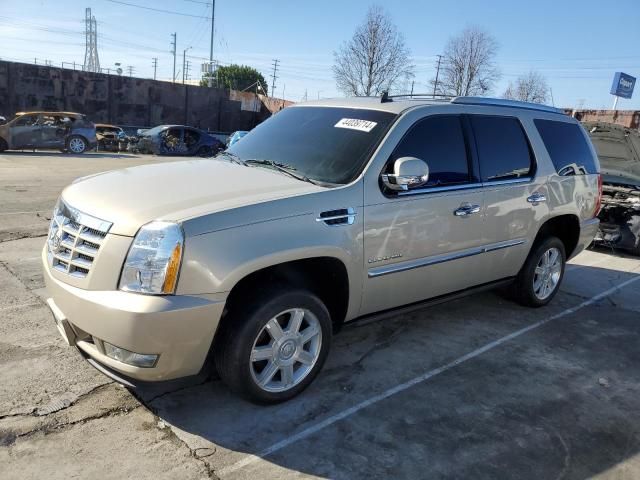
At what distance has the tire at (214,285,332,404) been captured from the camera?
3102mm

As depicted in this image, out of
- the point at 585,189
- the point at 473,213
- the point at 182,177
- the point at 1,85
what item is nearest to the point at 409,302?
the point at 473,213

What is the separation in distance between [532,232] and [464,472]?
9.04ft

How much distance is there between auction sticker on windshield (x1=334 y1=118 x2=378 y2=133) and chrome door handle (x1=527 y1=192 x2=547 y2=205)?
181 cm

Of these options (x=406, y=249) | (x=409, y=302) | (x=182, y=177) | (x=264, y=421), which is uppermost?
(x=182, y=177)

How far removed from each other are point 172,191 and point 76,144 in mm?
19988

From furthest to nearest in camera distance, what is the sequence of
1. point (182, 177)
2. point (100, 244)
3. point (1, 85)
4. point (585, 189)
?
point (1, 85)
point (585, 189)
point (182, 177)
point (100, 244)

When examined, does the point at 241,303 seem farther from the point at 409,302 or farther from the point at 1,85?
the point at 1,85

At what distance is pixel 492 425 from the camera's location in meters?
3.40

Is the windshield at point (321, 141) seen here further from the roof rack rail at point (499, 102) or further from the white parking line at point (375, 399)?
the white parking line at point (375, 399)

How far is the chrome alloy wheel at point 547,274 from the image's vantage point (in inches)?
213

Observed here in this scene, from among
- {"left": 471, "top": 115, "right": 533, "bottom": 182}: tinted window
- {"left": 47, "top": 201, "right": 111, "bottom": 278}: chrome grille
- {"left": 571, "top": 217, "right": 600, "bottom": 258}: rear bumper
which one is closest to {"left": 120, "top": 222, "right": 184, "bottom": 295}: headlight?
{"left": 47, "top": 201, "right": 111, "bottom": 278}: chrome grille

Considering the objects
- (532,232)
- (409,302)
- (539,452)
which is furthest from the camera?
(532,232)

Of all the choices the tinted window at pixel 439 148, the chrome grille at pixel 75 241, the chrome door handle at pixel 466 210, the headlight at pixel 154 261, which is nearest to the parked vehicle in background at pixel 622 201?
the chrome door handle at pixel 466 210

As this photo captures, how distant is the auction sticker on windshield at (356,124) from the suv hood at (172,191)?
2.25ft
